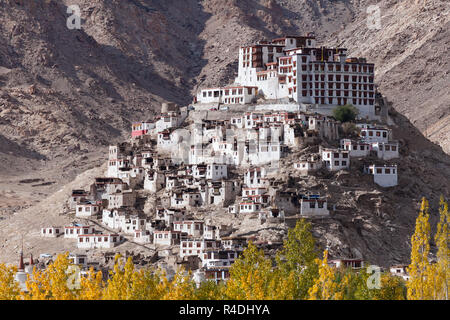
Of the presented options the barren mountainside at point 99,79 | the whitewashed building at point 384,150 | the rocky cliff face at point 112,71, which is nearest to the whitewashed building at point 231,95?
the whitewashed building at point 384,150

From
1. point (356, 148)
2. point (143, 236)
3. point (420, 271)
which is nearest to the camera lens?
point (420, 271)

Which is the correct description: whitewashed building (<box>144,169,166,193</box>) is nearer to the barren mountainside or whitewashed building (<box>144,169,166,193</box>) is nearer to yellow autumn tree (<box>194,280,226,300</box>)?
the barren mountainside

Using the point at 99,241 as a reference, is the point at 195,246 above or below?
below

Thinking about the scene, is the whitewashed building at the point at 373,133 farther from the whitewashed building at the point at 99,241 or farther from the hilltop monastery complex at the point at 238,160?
the whitewashed building at the point at 99,241

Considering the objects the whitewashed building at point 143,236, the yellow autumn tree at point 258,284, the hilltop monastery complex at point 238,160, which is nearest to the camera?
the yellow autumn tree at point 258,284

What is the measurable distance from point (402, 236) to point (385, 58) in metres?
88.4

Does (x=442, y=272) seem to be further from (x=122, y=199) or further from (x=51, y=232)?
(x=51, y=232)

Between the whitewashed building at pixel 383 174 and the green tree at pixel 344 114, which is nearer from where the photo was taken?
the whitewashed building at pixel 383 174

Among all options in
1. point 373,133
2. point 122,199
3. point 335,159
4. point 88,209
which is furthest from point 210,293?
point 373,133

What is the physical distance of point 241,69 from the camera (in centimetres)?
11262

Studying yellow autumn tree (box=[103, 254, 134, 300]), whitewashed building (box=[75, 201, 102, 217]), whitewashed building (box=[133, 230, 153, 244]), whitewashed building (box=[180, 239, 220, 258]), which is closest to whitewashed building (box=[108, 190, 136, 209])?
whitewashed building (box=[75, 201, 102, 217])

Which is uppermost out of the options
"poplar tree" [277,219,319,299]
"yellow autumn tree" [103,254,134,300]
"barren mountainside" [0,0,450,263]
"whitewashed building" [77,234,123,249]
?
"barren mountainside" [0,0,450,263]
